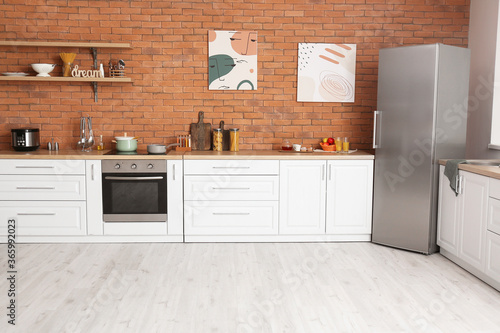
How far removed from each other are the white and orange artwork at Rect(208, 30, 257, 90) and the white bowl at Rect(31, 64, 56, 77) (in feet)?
5.28

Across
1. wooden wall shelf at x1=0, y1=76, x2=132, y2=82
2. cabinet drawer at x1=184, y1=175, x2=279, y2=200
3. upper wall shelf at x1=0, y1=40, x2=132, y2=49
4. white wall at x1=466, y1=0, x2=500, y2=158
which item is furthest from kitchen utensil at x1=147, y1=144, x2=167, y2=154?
white wall at x1=466, y1=0, x2=500, y2=158

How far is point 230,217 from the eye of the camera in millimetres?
4488

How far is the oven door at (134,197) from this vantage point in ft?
14.4

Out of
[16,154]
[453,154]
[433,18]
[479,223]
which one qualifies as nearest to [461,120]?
[453,154]

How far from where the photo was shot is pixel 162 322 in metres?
2.76

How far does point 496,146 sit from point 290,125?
200cm

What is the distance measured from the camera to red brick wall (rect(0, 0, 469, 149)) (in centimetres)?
479

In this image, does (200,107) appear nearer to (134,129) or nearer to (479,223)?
(134,129)

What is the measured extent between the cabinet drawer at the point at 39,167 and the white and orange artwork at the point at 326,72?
2409mm

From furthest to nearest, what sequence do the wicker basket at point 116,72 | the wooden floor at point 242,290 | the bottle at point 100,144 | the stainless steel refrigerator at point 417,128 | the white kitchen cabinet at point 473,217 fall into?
the bottle at point 100,144 → the wicker basket at point 116,72 → the stainless steel refrigerator at point 417,128 → the white kitchen cabinet at point 473,217 → the wooden floor at point 242,290

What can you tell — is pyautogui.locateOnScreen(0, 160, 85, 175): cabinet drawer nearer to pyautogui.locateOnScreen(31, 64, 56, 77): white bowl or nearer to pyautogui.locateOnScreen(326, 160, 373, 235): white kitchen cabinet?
pyautogui.locateOnScreen(31, 64, 56, 77): white bowl

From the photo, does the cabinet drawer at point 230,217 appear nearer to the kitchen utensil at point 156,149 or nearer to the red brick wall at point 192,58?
the kitchen utensil at point 156,149

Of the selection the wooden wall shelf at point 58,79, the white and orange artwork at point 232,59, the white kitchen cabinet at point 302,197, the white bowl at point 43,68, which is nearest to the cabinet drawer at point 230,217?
the white kitchen cabinet at point 302,197

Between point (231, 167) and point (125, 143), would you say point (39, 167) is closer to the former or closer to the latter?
point (125, 143)
